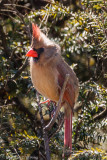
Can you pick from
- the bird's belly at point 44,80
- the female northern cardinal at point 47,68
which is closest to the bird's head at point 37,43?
the female northern cardinal at point 47,68

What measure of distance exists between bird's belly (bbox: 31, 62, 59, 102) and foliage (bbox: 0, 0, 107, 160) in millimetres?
177

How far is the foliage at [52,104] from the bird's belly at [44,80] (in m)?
0.18

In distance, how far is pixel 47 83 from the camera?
2.22 m

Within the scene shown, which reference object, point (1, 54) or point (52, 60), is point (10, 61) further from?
point (52, 60)

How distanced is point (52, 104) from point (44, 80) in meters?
0.35

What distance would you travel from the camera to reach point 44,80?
221 cm

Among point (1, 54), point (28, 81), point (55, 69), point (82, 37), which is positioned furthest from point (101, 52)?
point (1, 54)

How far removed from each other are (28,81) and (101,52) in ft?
2.31

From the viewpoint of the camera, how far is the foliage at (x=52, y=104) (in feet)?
7.02

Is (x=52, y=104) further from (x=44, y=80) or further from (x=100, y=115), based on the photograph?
(x=100, y=115)

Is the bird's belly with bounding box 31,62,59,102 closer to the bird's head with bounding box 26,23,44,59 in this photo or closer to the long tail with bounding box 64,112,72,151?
the bird's head with bounding box 26,23,44,59

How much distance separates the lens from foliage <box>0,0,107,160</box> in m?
2.14

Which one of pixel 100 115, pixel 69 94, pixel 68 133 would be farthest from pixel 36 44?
pixel 100 115

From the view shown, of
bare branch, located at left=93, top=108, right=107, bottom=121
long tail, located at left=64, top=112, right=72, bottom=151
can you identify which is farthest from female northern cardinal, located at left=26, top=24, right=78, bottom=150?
bare branch, located at left=93, top=108, right=107, bottom=121
